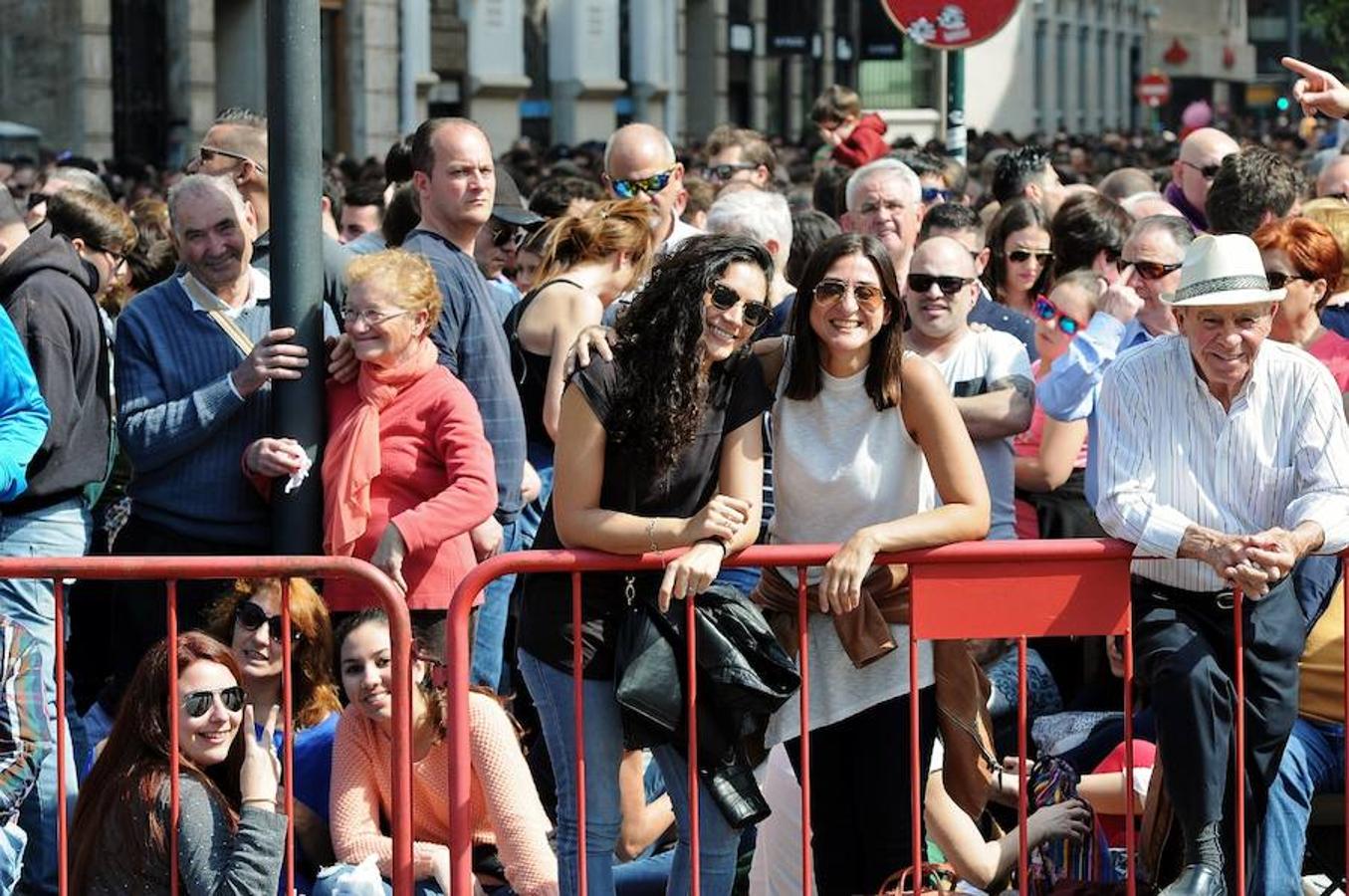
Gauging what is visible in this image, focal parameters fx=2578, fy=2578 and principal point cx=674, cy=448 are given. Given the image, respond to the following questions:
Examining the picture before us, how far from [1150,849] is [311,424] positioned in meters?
2.34

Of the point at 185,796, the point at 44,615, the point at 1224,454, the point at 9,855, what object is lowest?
the point at 9,855

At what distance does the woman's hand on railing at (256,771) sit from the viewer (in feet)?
19.3

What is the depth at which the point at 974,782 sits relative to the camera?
6.16 m

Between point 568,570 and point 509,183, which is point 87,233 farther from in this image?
point 568,570

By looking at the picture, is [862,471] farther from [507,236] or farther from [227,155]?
[507,236]

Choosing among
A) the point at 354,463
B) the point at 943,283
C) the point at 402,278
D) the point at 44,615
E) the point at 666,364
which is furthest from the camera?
the point at 943,283

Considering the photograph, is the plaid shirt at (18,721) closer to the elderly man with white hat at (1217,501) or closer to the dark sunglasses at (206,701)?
the dark sunglasses at (206,701)

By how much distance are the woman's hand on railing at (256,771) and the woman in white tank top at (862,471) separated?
1.17 metres

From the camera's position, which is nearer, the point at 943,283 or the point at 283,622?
the point at 283,622

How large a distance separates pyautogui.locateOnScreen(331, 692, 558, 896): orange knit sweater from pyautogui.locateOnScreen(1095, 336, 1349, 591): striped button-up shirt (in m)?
1.53

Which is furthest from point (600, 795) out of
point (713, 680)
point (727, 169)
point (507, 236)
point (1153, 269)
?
point (727, 169)

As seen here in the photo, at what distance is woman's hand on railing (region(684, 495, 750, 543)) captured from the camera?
580 cm

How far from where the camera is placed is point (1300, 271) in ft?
22.9

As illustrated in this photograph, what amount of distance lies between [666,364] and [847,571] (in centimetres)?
63
